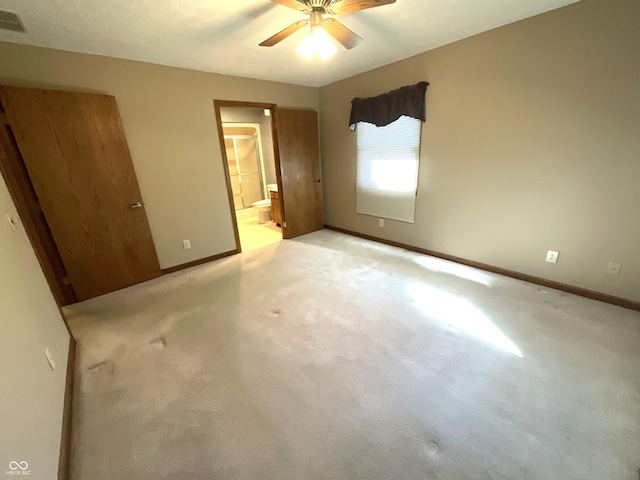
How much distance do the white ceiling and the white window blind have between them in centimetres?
85

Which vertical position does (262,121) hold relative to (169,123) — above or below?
above

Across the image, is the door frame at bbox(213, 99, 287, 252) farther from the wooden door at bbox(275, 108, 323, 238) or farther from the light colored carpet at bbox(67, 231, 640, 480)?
the light colored carpet at bbox(67, 231, 640, 480)

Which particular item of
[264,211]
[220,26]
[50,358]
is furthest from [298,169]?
[50,358]

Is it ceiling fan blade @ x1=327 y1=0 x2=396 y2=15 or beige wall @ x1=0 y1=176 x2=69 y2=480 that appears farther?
ceiling fan blade @ x1=327 y1=0 x2=396 y2=15

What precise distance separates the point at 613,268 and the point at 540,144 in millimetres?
1203

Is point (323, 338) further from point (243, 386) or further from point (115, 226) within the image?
point (115, 226)

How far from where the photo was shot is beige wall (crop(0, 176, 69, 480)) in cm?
96

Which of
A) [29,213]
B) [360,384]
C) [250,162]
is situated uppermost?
[250,162]

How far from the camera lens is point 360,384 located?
61.1 inches

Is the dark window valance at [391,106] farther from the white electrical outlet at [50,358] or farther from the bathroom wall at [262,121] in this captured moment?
the white electrical outlet at [50,358]

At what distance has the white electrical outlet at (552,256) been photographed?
→ 7.91 feet

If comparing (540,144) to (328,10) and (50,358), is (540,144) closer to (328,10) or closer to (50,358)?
(328,10)

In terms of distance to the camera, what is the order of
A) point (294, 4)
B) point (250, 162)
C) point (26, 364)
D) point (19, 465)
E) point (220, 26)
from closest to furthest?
point (19, 465) → point (26, 364) → point (294, 4) → point (220, 26) → point (250, 162)

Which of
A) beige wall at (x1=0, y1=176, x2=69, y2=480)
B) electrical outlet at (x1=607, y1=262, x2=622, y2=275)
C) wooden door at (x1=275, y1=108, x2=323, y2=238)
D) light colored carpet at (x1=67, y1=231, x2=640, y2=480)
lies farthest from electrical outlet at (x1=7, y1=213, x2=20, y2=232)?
electrical outlet at (x1=607, y1=262, x2=622, y2=275)
